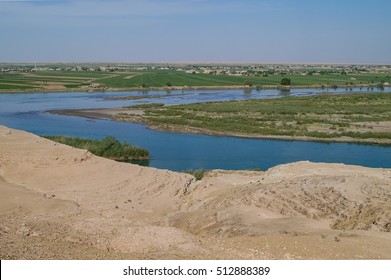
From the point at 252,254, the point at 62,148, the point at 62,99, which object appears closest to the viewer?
the point at 252,254

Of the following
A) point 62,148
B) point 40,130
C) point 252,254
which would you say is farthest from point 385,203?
point 40,130

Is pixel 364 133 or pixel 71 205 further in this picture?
pixel 364 133

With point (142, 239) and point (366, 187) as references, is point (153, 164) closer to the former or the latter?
point (366, 187)

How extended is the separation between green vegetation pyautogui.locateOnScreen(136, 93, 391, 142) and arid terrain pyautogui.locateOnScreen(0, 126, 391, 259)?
18.8m

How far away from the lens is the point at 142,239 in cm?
939

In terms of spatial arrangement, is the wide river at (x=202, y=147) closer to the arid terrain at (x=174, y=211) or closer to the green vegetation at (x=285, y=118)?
the green vegetation at (x=285, y=118)

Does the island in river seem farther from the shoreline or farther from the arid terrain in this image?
the arid terrain

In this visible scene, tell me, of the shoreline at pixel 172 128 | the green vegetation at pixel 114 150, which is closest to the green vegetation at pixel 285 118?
the shoreline at pixel 172 128

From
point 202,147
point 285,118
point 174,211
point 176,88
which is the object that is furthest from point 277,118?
point 176,88

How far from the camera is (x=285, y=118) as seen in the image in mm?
43344

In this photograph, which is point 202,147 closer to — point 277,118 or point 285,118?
point 277,118

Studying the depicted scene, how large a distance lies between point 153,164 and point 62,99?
4258 cm

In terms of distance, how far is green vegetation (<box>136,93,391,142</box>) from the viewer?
36688 mm

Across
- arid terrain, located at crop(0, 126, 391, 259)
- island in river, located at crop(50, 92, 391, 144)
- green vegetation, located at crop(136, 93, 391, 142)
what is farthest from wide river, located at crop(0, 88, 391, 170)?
arid terrain, located at crop(0, 126, 391, 259)
